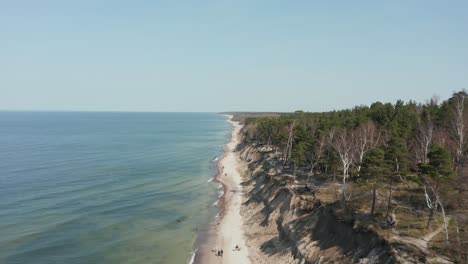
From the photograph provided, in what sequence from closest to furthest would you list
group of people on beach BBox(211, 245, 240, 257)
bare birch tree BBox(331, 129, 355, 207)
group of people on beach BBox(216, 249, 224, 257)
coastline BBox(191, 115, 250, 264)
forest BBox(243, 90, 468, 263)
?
forest BBox(243, 90, 468, 263) → bare birch tree BBox(331, 129, 355, 207) → coastline BBox(191, 115, 250, 264) → group of people on beach BBox(216, 249, 224, 257) → group of people on beach BBox(211, 245, 240, 257)

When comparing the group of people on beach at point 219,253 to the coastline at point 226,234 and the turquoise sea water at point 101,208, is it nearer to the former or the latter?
the coastline at point 226,234

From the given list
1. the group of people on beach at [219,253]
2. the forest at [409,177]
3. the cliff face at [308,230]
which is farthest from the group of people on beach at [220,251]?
the forest at [409,177]

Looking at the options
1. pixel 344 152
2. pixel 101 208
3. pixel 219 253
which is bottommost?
pixel 101 208

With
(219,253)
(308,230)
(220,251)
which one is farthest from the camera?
(220,251)

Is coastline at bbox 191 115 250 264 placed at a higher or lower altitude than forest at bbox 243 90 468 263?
lower

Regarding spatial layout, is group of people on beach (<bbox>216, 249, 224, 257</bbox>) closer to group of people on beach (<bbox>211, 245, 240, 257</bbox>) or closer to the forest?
group of people on beach (<bbox>211, 245, 240, 257</bbox>)

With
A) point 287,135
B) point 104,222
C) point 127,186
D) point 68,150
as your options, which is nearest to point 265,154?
point 287,135

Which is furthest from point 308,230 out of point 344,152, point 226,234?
point 226,234

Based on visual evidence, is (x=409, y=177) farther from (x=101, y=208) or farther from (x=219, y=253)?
(x=101, y=208)

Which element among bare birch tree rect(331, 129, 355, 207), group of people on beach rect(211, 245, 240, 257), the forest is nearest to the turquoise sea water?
group of people on beach rect(211, 245, 240, 257)
